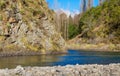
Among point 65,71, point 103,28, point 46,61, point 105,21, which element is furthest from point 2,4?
point 105,21

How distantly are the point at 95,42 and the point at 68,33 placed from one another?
1762 inches

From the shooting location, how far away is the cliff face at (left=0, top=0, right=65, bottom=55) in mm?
77125

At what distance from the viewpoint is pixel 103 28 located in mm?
144875

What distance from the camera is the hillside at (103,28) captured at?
135625mm

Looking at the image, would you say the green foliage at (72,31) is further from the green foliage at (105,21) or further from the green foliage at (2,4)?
the green foliage at (2,4)

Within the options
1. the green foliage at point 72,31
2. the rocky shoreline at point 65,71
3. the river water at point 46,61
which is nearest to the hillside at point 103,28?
the green foliage at point 72,31

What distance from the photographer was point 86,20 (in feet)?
539

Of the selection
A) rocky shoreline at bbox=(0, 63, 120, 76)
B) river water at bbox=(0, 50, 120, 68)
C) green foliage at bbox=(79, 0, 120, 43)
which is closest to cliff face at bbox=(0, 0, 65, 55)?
river water at bbox=(0, 50, 120, 68)

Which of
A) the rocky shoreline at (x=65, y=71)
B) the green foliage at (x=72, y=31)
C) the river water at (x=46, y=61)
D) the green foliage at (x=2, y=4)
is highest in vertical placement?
the green foliage at (x=2, y=4)

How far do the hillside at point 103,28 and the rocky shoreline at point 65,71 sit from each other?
95.4 meters

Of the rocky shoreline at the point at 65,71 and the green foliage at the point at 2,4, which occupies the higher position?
the green foliage at the point at 2,4

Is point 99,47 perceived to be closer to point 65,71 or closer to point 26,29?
point 26,29

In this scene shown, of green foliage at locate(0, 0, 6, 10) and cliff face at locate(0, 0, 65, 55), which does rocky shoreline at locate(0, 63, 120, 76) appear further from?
green foliage at locate(0, 0, 6, 10)

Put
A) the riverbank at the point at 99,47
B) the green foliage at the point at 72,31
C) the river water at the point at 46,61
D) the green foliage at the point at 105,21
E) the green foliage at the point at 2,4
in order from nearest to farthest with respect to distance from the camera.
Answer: the river water at the point at 46,61
the green foliage at the point at 2,4
the riverbank at the point at 99,47
the green foliage at the point at 105,21
the green foliage at the point at 72,31
